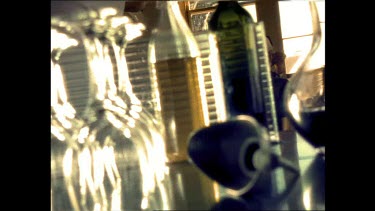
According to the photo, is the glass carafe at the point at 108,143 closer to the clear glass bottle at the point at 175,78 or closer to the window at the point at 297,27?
the clear glass bottle at the point at 175,78

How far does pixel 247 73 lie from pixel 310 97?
112mm

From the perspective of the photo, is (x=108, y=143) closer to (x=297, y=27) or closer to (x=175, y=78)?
(x=175, y=78)

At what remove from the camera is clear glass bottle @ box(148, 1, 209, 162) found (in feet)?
2.36

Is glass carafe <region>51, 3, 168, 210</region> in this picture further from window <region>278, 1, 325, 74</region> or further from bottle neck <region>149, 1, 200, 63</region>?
window <region>278, 1, 325, 74</region>

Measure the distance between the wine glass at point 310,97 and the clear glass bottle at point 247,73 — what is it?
5cm

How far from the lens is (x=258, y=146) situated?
68cm

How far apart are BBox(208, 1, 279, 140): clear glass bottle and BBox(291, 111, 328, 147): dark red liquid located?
61 millimetres

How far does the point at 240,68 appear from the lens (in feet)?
2.44


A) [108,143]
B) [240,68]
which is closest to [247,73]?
[240,68]

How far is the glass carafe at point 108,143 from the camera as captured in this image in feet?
2.41

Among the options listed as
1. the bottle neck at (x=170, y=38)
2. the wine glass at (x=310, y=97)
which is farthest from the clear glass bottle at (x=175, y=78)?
the wine glass at (x=310, y=97)

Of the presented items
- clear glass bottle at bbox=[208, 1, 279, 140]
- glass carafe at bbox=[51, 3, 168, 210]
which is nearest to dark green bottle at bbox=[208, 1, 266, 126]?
clear glass bottle at bbox=[208, 1, 279, 140]
